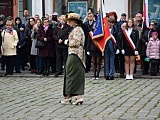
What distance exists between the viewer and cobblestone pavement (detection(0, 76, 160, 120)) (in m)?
10.3

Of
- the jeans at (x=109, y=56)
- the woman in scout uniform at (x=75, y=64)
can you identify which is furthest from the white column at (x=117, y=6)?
the woman in scout uniform at (x=75, y=64)

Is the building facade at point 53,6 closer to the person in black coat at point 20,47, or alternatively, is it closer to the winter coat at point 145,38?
the person in black coat at point 20,47

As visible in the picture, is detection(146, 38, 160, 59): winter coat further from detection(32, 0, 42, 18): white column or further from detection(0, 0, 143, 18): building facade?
detection(32, 0, 42, 18): white column

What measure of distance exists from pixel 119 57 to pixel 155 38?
1.26 m

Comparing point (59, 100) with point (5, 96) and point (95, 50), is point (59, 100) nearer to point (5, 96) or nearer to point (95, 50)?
point (5, 96)

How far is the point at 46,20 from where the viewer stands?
17906 millimetres

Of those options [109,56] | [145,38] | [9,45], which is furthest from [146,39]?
[9,45]

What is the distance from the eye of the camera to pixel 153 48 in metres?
17.2

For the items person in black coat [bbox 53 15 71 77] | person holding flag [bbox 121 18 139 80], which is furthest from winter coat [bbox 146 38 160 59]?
person in black coat [bbox 53 15 71 77]

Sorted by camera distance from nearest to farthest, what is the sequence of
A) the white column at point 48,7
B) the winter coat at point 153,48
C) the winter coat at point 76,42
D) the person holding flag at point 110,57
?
the winter coat at point 76,42 → the person holding flag at point 110,57 → the winter coat at point 153,48 → the white column at point 48,7

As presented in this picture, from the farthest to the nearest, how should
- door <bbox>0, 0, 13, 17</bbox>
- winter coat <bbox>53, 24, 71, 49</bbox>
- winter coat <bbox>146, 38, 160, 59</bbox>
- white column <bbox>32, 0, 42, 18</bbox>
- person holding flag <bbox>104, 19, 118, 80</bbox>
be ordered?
door <bbox>0, 0, 13, 17</bbox> → white column <bbox>32, 0, 42, 18</bbox> → winter coat <bbox>53, 24, 71, 49</bbox> → winter coat <bbox>146, 38, 160, 59</bbox> → person holding flag <bbox>104, 19, 118, 80</bbox>

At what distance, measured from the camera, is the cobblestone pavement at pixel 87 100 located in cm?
1033

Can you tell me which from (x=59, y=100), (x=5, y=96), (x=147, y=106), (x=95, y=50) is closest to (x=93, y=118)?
(x=147, y=106)

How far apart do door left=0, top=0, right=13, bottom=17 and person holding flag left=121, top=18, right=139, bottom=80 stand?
7.91 metres
